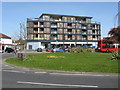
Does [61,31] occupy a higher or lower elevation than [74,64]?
higher

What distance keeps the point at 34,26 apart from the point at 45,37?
6.93 meters

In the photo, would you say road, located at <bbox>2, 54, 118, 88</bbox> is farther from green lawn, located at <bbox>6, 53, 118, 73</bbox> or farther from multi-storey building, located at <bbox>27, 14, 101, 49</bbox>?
multi-storey building, located at <bbox>27, 14, 101, 49</bbox>

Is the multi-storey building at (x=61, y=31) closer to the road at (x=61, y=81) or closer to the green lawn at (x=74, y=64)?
the green lawn at (x=74, y=64)

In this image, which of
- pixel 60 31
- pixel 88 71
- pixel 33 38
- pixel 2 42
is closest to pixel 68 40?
pixel 60 31

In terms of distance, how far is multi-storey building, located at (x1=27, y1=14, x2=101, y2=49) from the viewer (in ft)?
241

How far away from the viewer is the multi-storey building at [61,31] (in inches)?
2894

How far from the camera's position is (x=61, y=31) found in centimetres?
7700

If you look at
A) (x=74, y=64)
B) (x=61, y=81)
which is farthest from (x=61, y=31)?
(x=61, y=81)

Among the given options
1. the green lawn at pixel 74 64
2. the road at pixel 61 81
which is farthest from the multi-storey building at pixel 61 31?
the road at pixel 61 81

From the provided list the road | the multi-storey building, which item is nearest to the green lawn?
the road

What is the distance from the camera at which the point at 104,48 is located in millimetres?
47812

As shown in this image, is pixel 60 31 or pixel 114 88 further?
pixel 60 31

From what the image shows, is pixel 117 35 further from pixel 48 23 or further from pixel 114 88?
pixel 48 23

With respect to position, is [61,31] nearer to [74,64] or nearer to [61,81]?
[74,64]
